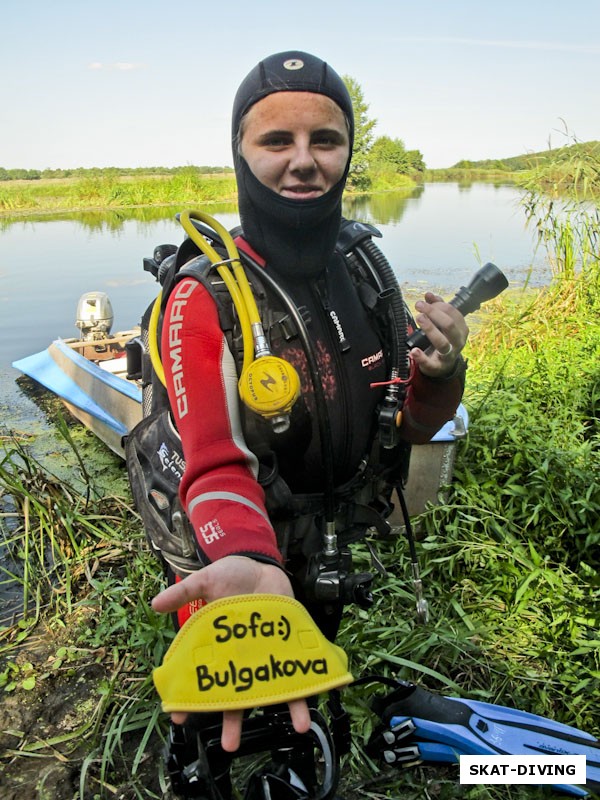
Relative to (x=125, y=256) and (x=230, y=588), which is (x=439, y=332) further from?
(x=125, y=256)

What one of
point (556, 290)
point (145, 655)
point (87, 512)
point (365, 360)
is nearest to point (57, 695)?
point (145, 655)

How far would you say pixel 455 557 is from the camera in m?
3.04

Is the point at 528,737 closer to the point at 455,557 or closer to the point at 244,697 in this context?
the point at 455,557

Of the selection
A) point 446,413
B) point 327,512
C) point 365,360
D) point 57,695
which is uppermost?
point 365,360

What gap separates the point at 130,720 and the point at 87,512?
1634mm

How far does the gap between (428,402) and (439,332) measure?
26 cm

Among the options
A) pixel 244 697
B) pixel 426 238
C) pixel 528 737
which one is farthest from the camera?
pixel 426 238

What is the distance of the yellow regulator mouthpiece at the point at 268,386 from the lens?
1306 millimetres

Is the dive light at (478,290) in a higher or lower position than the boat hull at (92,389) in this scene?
higher

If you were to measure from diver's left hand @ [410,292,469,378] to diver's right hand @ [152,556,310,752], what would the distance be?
69cm

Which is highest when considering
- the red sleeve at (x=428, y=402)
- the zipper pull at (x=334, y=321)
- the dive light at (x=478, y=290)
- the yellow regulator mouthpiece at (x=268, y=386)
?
the dive light at (x=478, y=290)

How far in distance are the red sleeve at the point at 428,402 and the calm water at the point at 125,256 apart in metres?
4.39

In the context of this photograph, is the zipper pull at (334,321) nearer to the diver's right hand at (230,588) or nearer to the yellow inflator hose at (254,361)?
the yellow inflator hose at (254,361)

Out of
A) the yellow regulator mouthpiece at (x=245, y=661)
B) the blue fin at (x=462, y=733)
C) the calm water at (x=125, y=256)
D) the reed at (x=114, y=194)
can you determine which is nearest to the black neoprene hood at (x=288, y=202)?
the yellow regulator mouthpiece at (x=245, y=661)
